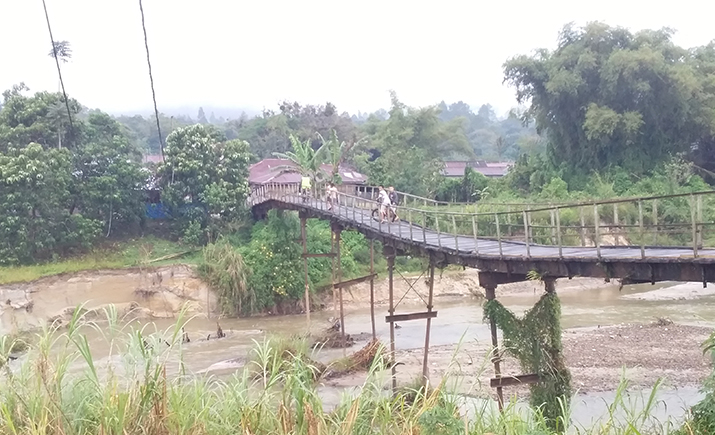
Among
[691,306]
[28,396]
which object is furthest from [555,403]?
[691,306]

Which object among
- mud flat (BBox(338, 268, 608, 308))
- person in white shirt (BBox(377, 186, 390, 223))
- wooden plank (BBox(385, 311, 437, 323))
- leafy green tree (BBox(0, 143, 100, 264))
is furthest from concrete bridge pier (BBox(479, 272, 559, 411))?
leafy green tree (BBox(0, 143, 100, 264))

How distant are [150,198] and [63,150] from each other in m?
6.13

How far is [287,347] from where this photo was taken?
18.6 m

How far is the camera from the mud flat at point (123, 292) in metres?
30.1

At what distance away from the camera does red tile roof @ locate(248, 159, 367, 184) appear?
42.2 metres

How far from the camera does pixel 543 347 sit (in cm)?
1352

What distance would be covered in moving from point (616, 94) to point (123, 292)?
97.6ft

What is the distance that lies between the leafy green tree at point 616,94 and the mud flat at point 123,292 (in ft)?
78.9

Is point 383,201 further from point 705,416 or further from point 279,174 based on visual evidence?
point 279,174

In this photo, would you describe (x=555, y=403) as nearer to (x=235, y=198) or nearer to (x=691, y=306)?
(x=691, y=306)

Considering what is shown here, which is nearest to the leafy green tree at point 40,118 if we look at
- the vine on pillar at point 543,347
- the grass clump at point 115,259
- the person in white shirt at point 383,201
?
the grass clump at point 115,259

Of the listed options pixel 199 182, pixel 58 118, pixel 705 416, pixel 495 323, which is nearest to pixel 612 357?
pixel 495 323

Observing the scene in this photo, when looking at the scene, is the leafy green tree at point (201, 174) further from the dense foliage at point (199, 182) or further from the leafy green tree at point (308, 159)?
the leafy green tree at point (308, 159)

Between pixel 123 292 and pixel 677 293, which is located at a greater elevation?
pixel 123 292
